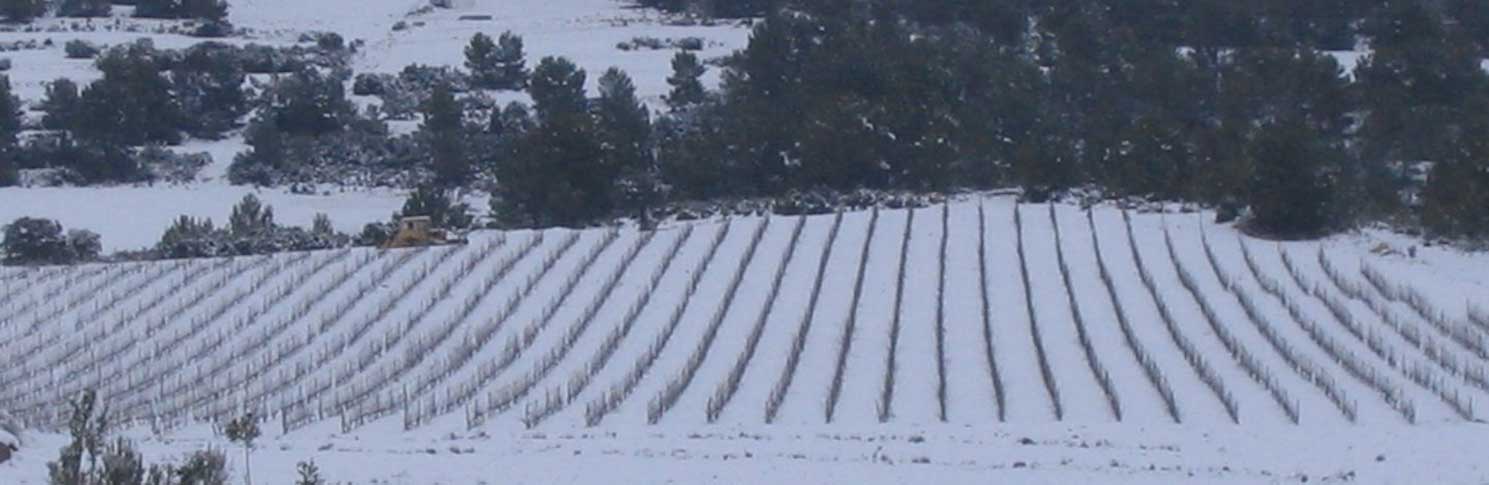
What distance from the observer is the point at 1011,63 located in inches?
1763

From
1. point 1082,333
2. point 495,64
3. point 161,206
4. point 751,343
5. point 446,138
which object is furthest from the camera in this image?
point 495,64

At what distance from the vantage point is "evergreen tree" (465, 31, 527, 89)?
1932 inches

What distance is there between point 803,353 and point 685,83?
25036 mm

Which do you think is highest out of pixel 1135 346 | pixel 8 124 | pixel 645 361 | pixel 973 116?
pixel 8 124

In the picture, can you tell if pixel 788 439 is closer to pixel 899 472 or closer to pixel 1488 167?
pixel 899 472

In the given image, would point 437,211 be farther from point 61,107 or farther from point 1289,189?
point 1289,189

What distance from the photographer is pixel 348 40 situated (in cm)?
5662

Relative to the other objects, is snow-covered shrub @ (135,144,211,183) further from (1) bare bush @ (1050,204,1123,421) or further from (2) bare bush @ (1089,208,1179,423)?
(2) bare bush @ (1089,208,1179,423)

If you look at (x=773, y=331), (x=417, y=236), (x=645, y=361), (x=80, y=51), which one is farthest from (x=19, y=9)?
(x=645, y=361)

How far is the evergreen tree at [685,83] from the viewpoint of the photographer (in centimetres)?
4659

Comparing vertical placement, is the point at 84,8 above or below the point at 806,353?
above

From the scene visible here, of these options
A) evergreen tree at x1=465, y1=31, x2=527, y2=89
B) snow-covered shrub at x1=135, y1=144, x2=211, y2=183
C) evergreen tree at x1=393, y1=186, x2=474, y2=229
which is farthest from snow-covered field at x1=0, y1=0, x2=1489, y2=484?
evergreen tree at x1=465, y1=31, x2=527, y2=89

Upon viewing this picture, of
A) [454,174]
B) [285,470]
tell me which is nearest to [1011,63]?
[454,174]

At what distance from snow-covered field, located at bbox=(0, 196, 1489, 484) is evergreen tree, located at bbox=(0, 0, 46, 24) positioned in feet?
95.2
